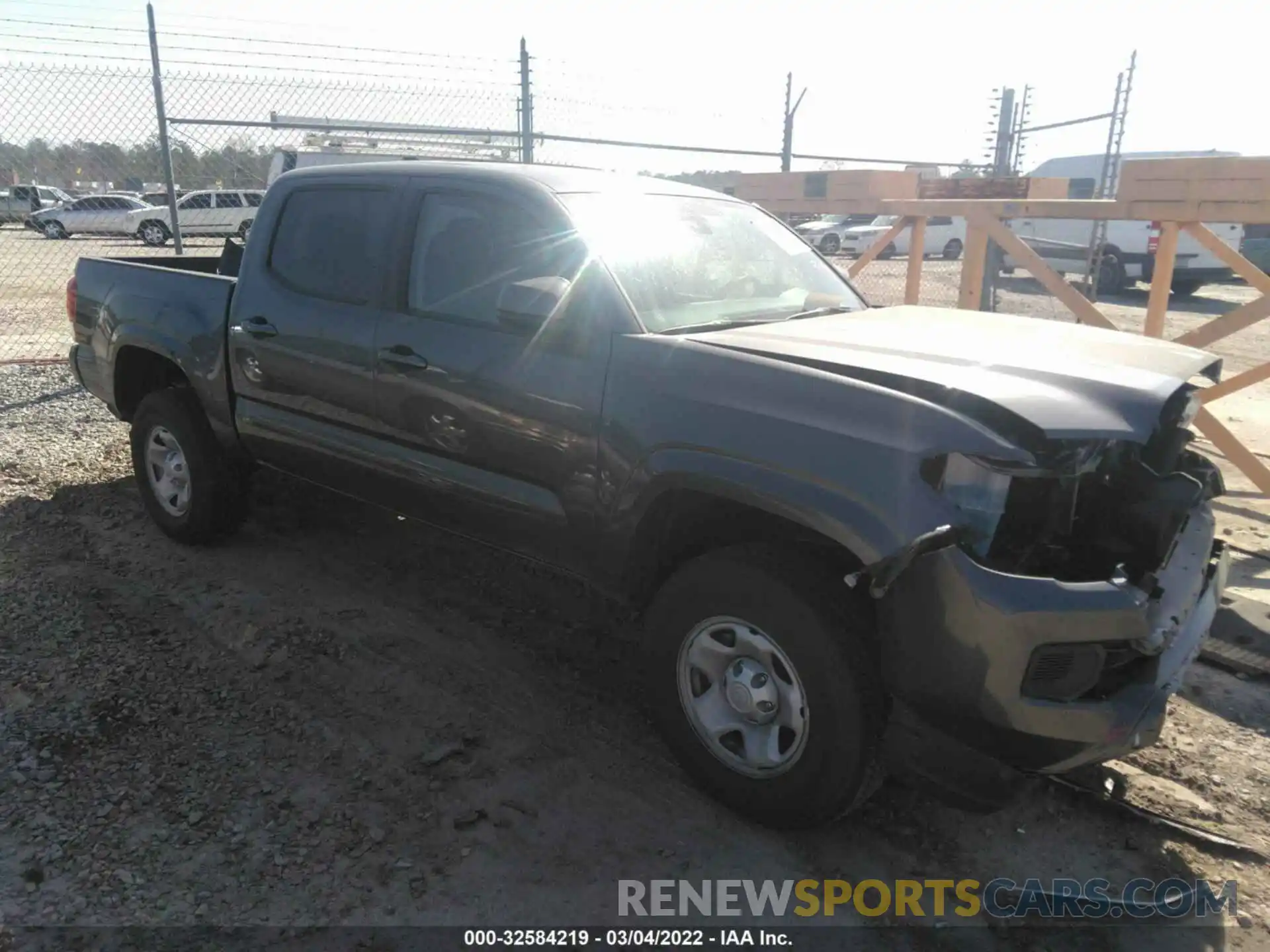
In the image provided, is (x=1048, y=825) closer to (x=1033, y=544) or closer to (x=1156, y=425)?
(x=1033, y=544)

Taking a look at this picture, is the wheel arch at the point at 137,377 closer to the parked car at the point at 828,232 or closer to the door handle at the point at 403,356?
the door handle at the point at 403,356

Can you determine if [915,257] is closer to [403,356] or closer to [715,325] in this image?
[715,325]

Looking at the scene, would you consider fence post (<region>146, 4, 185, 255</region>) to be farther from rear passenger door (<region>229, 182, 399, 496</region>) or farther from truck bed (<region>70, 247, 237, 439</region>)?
rear passenger door (<region>229, 182, 399, 496</region>)

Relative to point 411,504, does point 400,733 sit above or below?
below

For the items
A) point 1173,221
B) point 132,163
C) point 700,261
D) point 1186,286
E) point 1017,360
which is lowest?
point 1186,286

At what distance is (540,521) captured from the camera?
3285mm

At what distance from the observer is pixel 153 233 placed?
87.2 ft

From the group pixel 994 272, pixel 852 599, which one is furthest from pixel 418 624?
pixel 994 272

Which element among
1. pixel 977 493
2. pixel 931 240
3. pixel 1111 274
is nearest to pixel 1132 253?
pixel 1111 274

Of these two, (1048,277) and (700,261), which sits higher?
(700,261)

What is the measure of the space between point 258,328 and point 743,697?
2846 millimetres

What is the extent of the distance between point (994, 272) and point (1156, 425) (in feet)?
19.0

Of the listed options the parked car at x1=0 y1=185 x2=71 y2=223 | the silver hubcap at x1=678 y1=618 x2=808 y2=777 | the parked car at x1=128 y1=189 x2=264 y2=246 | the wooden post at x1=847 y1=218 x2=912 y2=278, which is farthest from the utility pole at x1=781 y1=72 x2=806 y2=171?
the parked car at x1=0 y1=185 x2=71 y2=223

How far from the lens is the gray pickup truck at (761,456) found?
236 cm
